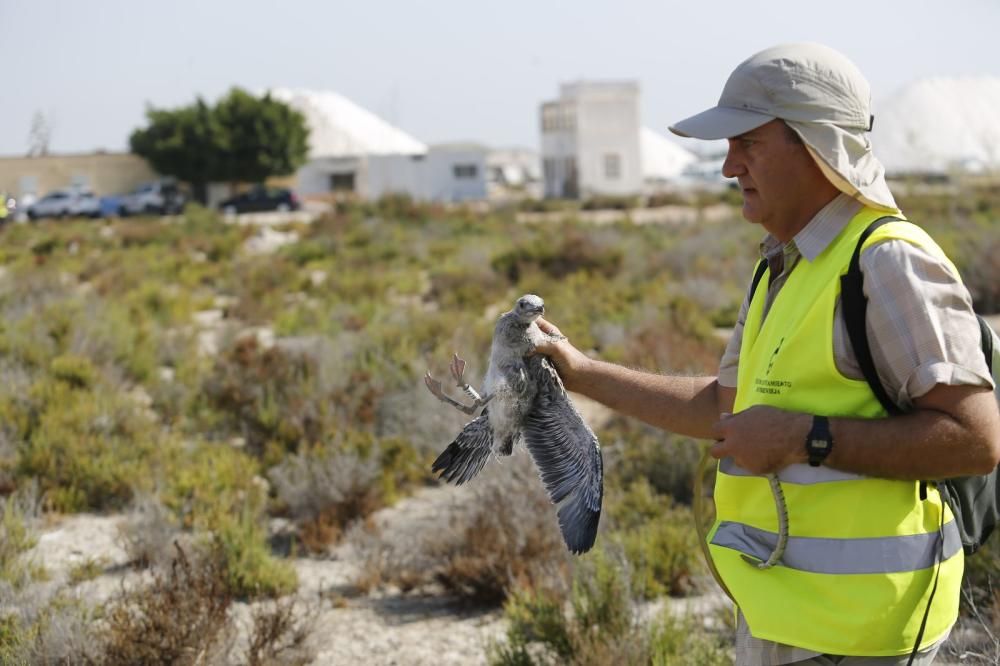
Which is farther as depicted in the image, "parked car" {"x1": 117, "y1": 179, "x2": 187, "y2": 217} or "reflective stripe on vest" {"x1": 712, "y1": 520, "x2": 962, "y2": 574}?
"parked car" {"x1": 117, "y1": 179, "x2": 187, "y2": 217}

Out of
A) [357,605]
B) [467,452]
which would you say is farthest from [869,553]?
[357,605]

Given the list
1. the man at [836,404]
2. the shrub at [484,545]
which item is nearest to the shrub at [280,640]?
the shrub at [484,545]

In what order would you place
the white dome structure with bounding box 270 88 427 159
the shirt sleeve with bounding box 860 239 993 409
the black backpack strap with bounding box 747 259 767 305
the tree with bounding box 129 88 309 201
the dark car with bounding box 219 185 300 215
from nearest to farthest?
the shirt sleeve with bounding box 860 239 993 409 → the black backpack strap with bounding box 747 259 767 305 → the dark car with bounding box 219 185 300 215 → the tree with bounding box 129 88 309 201 → the white dome structure with bounding box 270 88 427 159

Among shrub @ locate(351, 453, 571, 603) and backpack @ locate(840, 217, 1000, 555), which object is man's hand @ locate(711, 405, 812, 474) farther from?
shrub @ locate(351, 453, 571, 603)

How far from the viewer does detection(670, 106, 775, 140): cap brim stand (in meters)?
2.25

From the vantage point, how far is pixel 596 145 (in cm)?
6406

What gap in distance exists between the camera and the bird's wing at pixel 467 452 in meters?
2.88

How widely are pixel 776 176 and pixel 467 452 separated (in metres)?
1.10

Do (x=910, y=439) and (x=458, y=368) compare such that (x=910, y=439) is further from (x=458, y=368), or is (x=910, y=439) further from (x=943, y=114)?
(x=943, y=114)

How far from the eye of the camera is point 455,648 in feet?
17.4

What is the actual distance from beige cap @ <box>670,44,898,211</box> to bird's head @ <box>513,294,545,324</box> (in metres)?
0.62

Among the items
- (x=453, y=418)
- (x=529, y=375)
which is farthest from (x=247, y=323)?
(x=529, y=375)

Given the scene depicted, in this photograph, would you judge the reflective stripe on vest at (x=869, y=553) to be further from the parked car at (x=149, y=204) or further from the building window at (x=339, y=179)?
the building window at (x=339, y=179)

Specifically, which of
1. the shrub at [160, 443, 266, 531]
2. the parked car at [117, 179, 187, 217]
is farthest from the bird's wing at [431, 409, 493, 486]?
the parked car at [117, 179, 187, 217]
